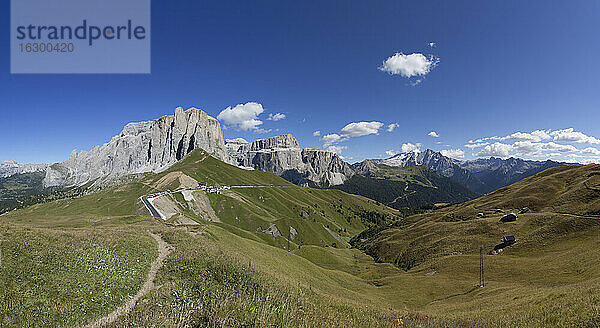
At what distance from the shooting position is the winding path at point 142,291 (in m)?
10.7

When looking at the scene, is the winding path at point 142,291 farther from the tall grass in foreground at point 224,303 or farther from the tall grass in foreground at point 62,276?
the tall grass in foreground at point 224,303

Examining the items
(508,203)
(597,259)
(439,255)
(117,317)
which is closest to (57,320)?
(117,317)

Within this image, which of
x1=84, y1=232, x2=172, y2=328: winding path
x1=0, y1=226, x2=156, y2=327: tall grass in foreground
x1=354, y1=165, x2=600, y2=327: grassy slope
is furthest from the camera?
x1=354, y1=165, x2=600, y2=327: grassy slope

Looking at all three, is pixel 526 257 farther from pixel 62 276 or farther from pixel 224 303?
pixel 62 276

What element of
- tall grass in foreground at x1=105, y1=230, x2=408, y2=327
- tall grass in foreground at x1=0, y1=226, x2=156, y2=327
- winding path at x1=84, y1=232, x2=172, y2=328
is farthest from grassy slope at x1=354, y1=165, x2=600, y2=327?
tall grass in foreground at x1=0, y1=226, x2=156, y2=327

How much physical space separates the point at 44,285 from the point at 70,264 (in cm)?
272

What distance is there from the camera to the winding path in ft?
35.0

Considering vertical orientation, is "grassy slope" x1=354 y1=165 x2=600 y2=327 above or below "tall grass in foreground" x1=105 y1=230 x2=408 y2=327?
below

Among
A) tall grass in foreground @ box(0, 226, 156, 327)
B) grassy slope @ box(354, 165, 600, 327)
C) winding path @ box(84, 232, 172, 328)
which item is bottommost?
grassy slope @ box(354, 165, 600, 327)

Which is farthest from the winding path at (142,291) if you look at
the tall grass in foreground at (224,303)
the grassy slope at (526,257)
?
the grassy slope at (526,257)

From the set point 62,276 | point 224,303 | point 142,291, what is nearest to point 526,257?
point 224,303

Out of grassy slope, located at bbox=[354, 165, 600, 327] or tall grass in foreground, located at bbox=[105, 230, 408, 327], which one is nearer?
tall grass in foreground, located at bbox=[105, 230, 408, 327]

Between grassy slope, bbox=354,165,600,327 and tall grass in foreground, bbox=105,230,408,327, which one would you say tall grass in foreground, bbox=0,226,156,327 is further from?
grassy slope, bbox=354,165,600,327

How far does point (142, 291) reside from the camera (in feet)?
47.2
